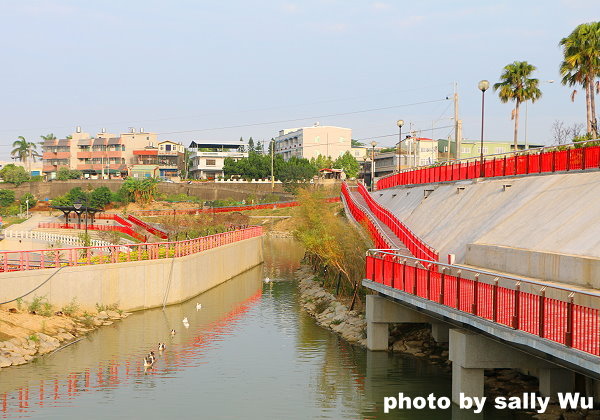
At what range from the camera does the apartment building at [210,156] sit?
521 ft

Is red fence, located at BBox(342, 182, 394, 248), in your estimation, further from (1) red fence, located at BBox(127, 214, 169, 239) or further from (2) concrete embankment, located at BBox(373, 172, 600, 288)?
(1) red fence, located at BBox(127, 214, 169, 239)

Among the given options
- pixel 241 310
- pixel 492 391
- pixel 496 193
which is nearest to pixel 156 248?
pixel 241 310

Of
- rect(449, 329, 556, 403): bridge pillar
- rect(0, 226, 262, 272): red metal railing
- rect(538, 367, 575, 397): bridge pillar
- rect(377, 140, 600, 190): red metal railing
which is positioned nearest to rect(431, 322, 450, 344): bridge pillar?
rect(449, 329, 556, 403): bridge pillar

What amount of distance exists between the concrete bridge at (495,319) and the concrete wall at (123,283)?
50.6 ft

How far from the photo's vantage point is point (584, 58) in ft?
164

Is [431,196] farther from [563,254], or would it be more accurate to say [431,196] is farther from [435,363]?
[563,254]

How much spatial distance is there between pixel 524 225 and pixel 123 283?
71.8 ft

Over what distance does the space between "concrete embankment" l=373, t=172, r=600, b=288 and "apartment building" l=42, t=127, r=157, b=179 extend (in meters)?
128

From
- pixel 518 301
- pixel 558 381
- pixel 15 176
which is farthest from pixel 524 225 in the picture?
pixel 15 176

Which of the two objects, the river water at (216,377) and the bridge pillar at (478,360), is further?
the river water at (216,377)

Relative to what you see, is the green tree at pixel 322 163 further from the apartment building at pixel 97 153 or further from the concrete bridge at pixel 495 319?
the concrete bridge at pixel 495 319

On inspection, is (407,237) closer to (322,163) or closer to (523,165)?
(523,165)

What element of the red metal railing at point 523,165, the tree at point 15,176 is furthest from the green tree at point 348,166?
the red metal railing at point 523,165

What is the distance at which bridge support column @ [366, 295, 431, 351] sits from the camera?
2754cm
